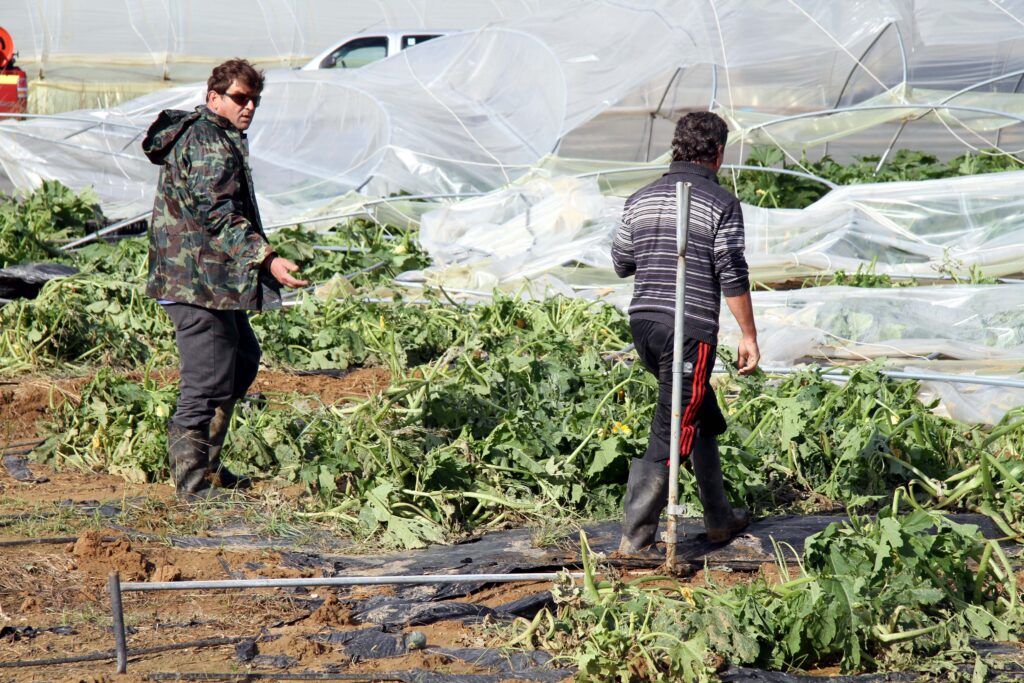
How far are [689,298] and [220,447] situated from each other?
6.71ft

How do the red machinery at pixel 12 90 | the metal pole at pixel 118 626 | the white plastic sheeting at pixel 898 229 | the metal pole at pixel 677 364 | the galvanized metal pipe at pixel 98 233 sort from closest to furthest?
the metal pole at pixel 118 626 → the metal pole at pixel 677 364 → the white plastic sheeting at pixel 898 229 → the galvanized metal pipe at pixel 98 233 → the red machinery at pixel 12 90

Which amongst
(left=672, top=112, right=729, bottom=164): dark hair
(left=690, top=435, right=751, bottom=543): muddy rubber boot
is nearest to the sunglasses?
(left=672, top=112, right=729, bottom=164): dark hair

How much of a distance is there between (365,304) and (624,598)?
4152 millimetres

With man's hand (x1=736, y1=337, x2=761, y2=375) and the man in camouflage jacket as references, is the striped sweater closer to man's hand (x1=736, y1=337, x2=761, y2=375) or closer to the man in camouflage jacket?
man's hand (x1=736, y1=337, x2=761, y2=375)

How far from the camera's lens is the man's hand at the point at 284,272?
166 inches

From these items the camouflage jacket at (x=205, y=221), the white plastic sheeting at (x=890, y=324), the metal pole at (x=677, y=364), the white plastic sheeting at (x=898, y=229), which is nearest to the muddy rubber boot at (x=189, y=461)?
the camouflage jacket at (x=205, y=221)

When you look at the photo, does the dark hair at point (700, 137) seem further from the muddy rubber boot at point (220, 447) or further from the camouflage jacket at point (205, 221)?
the muddy rubber boot at point (220, 447)

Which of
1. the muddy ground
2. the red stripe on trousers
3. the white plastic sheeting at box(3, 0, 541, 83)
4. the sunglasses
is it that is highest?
the white plastic sheeting at box(3, 0, 541, 83)

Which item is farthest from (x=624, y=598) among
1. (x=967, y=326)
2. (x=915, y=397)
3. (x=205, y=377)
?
(x=967, y=326)

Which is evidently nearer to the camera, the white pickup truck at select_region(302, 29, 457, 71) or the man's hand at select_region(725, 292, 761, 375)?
the man's hand at select_region(725, 292, 761, 375)

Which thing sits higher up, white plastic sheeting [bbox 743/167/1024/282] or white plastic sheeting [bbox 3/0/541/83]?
white plastic sheeting [bbox 3/0/541/83]

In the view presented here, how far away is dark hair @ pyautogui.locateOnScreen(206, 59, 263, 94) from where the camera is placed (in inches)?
174

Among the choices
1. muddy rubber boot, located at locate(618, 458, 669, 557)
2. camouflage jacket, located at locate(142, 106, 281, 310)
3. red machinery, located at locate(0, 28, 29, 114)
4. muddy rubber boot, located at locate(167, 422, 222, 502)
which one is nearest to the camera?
muddy rubber boot, located at locate(618, 458, 669, 557)

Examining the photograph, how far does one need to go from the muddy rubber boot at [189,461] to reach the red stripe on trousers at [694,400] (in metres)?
1.93
